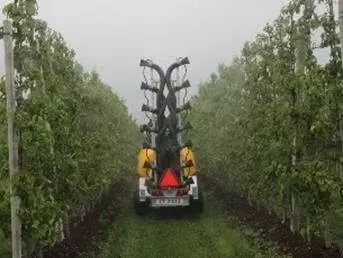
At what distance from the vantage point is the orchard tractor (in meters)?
26.0

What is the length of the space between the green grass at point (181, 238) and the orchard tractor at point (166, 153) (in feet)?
2.90

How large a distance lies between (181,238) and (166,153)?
480 cm

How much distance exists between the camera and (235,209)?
30109mm

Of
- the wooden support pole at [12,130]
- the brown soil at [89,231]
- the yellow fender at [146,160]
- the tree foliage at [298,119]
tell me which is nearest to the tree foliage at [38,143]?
the wooden support pole at [12,130]

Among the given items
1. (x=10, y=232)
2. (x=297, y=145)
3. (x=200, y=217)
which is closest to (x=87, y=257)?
(x=10, y=232)

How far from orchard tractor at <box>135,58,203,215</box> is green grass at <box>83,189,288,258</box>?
2.90 feet

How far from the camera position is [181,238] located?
22.9 meters

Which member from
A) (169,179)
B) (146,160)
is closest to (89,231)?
(169,179)

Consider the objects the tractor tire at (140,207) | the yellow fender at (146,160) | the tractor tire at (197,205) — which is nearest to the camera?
the yellow fender at (146,160)

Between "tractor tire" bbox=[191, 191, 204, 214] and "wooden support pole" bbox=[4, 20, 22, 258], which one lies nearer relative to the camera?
"wooden support pole" bbox=[4, 20, 22, 258]

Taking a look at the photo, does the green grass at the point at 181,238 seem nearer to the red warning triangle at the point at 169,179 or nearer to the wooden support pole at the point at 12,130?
the red warning triangle at the point at 169,179

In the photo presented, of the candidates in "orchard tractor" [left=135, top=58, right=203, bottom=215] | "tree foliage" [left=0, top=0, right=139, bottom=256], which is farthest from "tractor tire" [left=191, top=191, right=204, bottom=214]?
"tree foliage" [left=0, top=0, right=139, bottom=256]

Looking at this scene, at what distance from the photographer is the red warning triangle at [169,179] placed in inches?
1054

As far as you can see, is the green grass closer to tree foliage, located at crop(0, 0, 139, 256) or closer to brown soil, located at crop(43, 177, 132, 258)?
brown soil, located at crop(43, 177, 132, 258)
